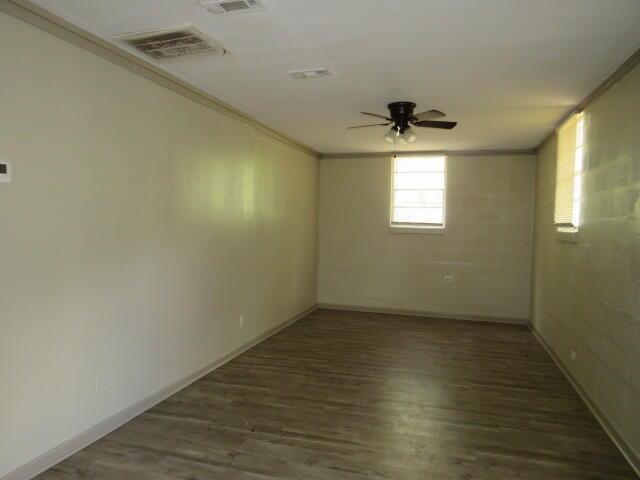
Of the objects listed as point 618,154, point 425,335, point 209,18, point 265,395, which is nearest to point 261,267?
point 265,395

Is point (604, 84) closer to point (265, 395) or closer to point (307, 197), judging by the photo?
point (265, 395)

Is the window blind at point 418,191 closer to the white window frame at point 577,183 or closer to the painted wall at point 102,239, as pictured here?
the white window frame at point 577,183

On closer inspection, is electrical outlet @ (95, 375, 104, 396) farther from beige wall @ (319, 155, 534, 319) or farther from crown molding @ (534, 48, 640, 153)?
beige wall @ (319, 155, 534, 319)

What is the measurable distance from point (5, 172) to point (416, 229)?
561 centimetres

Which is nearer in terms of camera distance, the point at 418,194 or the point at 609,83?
the point at 609,83

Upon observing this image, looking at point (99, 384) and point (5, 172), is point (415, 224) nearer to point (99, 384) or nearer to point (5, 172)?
point (99, 384)

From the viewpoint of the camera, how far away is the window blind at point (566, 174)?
4277 millimetres

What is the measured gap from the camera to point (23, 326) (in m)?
2.40

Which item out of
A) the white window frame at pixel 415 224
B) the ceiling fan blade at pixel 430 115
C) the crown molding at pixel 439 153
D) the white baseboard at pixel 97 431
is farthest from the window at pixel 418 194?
the white baseboard at pixel 97 431

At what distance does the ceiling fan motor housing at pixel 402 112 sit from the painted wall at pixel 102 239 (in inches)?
62.3

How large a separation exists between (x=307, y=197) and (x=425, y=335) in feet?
8.63

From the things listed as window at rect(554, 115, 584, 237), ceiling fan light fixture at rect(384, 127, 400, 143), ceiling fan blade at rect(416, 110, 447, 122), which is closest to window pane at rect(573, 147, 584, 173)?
window at rect(554, 115, 584, 237)

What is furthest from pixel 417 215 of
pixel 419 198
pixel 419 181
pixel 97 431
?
pixel 97 431

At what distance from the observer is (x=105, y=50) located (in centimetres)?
288
